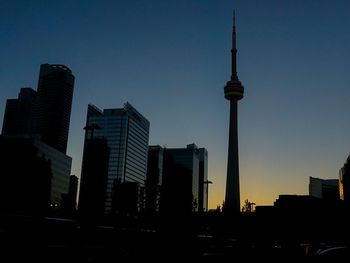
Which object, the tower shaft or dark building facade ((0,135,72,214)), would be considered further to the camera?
the tower shaft

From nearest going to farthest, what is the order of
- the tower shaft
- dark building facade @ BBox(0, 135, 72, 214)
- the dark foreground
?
the dark foreground, dark building facade @ BBox(0, 135, 72, 214), the tower shaft

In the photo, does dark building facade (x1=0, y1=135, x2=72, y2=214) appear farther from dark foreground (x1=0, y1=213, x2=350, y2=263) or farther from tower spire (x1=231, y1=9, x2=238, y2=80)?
dark foreground (x1=0, y1=213, x2=350, y2=263)

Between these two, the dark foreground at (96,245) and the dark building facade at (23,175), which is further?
the dark building facade at (23,175)

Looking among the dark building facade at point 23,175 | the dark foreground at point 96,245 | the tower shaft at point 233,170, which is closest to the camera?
the dark foreground at point 96,245

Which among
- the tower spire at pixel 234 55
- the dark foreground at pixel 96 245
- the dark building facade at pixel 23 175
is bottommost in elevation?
the dark foreground at pixel 96 245

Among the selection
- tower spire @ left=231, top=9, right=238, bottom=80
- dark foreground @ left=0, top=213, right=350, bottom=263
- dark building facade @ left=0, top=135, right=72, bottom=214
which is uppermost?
tower spire @ left=231, top=9, right=238, bottom=80

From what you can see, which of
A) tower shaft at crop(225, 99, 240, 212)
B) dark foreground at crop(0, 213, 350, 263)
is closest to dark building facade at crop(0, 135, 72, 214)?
tower shaft at crop(225, 99, 240, 212)

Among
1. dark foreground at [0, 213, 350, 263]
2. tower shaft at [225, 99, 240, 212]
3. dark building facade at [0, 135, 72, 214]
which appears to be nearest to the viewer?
dark foreground at [0, 213, 350, 263]

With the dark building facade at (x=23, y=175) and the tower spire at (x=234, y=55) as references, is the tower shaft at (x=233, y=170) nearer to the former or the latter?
the tower spire at (x=234, y=55)

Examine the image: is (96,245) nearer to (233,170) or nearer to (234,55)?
(233,170)

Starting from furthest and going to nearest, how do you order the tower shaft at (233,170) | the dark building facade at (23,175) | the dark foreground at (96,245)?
the tower shaft at (233,170)
the dark building facade at (23,175)
the dark foreground at (96,245)

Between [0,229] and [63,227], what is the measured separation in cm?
320

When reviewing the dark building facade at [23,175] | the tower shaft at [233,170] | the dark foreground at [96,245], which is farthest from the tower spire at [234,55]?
the dark foreground at [96,245]

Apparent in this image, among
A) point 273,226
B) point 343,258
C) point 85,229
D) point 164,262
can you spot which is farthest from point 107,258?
point 273,226
